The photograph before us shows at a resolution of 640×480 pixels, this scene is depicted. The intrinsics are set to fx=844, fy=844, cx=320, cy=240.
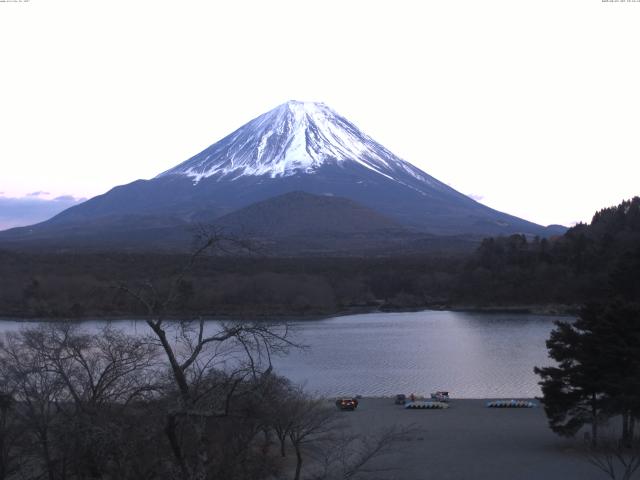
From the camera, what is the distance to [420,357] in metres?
22.2

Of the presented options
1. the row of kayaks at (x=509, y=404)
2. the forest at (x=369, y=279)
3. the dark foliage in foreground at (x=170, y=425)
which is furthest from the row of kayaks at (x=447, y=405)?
the forest at (x=369, y=279)

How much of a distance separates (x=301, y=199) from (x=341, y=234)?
9303 mm

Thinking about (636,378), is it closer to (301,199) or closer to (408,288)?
(408,288)

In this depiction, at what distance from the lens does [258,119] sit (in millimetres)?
105688

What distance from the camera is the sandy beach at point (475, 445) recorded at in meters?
9.59

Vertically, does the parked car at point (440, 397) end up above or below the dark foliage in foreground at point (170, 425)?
below

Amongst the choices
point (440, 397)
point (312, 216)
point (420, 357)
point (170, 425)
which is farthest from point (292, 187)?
A: point (170, 425)

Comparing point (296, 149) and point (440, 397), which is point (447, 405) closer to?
point (440, 397)

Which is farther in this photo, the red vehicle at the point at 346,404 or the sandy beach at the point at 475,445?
the red vehicle at the point at 346,404

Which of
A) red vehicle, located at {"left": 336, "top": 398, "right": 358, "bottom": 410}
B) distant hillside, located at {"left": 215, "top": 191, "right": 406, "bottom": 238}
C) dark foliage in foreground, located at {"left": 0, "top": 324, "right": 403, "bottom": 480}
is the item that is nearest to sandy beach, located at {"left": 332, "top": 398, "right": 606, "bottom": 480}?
red vehicle, located at {"left": 336, "top": 398, "right": 358, "bottom": 410}

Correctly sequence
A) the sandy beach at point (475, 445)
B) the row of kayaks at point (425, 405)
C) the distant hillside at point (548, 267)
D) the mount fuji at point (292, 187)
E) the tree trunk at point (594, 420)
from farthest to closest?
the mount fuji at point (292, 187), the distant hillside at point (548, 267), the row of kayaks at point (425, 405), the tree trunk at point (594, 420), the sandy beach at point (475, 445)

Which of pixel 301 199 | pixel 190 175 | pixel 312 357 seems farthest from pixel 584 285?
pixel 190 175

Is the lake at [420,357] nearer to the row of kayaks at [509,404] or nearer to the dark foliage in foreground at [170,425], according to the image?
the row of kayaks at [509,404]

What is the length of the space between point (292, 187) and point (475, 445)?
8315 centimetres
